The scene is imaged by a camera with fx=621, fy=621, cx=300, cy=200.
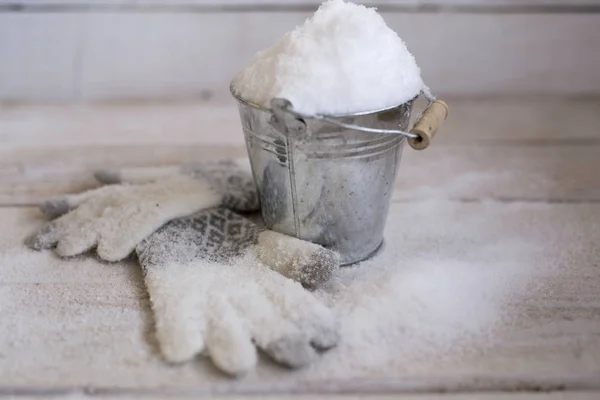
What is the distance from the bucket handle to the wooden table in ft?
0.69

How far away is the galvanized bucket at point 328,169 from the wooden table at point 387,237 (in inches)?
4.6

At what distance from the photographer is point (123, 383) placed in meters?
0.63

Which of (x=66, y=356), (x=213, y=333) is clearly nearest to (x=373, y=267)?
(x=213, y=333)

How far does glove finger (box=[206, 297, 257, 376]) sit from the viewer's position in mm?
636

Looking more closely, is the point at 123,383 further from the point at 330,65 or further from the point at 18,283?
the point at 330,65

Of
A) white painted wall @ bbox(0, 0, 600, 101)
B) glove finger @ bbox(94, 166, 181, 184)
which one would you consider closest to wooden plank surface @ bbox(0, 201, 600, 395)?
glove finger @ bbox(94, 166, 181, 184)

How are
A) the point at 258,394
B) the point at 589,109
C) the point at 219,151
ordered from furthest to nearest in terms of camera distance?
the point at 589,109 → the point at 219,151 → the point at 258,394

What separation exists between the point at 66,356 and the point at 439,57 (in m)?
1.19

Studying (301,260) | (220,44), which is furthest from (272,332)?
(220,44)

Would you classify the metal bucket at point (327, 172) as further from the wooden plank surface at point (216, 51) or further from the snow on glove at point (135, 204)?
the wooden plank surface at point (216, 51)

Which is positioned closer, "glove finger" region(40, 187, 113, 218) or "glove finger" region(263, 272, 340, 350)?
"glove finger" region(263, 272, 340, 350)

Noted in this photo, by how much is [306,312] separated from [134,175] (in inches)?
19.1

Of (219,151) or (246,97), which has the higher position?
(246,97)

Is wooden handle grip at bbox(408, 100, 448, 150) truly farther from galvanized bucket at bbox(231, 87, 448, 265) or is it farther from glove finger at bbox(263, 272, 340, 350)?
glove finger at bbox(263, 272, 340, 350)
